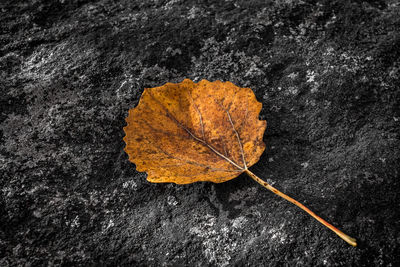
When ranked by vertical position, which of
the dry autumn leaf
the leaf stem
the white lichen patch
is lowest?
the white lichen patch

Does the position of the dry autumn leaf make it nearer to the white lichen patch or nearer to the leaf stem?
the leaf stem

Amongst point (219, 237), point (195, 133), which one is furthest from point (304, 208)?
point (195, 133)

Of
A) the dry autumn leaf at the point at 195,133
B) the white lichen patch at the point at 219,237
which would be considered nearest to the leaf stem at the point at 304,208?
the dry autumn leaf at the point at 195,133

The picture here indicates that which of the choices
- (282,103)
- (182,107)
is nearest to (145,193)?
(182,107)

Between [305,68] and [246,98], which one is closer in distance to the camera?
[246,98]

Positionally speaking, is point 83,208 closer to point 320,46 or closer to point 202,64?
point 202,64

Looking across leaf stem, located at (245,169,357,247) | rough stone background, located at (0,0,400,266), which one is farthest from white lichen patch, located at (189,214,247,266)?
leaf stem, located at (245,169,357,247)
